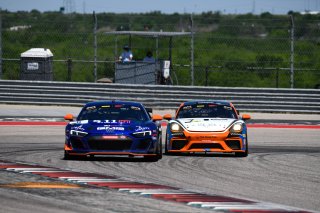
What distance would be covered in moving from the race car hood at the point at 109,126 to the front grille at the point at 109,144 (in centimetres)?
19

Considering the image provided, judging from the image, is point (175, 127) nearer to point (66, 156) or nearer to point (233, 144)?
point (233, 144)

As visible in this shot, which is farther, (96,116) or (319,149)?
(319,149)

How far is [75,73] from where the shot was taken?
1677 inches

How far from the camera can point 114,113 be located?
1905cm

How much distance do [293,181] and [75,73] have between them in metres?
28.0

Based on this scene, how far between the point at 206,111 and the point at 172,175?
4755mm

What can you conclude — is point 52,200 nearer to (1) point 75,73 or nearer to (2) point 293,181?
(2) point 293,181

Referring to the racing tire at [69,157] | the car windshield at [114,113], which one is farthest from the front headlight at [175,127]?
the racing tire at [69,157]

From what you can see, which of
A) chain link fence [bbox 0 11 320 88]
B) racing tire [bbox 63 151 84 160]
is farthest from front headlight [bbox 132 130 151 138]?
chain link fence [bbox 0 11 320 88]

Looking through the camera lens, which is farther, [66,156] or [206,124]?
[206,124]

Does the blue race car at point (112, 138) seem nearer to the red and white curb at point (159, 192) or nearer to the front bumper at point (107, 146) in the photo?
the front bumper at point (107, 146)

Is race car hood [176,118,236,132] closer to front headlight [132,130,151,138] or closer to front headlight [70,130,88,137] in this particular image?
front headlight [132,130,151,138]

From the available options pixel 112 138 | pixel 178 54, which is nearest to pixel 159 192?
pixel 112 138

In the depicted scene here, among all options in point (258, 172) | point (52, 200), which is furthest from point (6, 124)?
point (52, 200)
